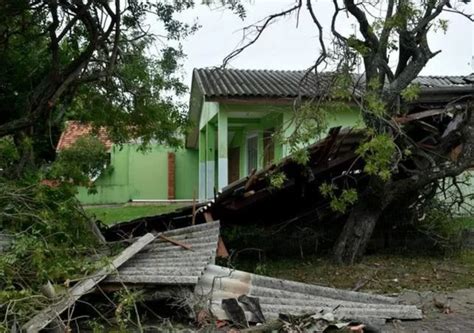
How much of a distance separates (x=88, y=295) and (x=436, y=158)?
552 cm

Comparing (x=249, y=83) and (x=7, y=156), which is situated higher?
(x=249, y=83)

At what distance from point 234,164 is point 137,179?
512 centimetres

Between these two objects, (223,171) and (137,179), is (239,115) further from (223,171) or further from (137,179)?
(137,179)

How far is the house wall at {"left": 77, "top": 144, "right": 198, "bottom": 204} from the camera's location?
915 inches

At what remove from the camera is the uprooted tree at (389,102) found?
673cm

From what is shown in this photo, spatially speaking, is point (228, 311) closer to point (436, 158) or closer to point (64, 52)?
point (436, 158)

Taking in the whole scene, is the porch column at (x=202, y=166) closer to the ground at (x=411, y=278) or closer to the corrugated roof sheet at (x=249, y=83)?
the corrugated roof sheet at (x=249, y=83)

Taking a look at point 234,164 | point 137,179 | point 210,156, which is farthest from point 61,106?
point 137,179

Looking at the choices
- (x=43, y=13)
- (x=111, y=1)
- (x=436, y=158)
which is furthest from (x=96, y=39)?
(x=436, y=158)

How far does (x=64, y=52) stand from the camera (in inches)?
400

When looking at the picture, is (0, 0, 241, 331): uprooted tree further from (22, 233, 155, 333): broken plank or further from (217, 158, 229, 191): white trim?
(217, 158, 229, 191): white trim

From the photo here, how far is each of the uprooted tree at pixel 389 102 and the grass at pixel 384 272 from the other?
0.44 meters

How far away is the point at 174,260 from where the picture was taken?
5977 millimetres

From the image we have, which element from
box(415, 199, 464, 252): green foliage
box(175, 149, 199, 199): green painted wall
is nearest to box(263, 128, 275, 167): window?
box(415, 199, 464, 252): green foliage
